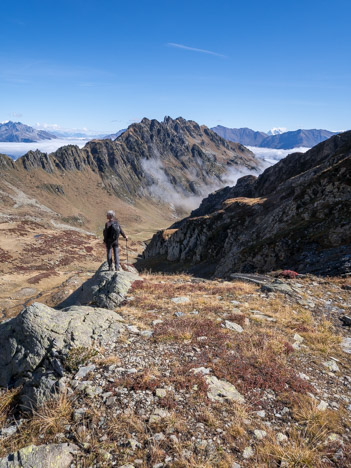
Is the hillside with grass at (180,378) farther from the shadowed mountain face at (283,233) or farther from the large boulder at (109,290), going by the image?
the shadowed mountain face at (283,233)

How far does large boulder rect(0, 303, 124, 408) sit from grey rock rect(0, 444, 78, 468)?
1811 mm

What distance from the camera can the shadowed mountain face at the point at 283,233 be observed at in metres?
28.4

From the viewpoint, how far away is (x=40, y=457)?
548 cm

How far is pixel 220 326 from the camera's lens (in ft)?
37.0

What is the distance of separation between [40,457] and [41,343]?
161 inches

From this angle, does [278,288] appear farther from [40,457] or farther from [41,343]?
[40,457]

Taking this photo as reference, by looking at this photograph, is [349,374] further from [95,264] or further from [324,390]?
[95,264]

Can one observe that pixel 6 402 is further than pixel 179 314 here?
No

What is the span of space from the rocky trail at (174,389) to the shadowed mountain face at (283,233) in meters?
14.3

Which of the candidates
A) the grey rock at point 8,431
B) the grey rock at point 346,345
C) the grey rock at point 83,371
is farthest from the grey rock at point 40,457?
the grey rock at point 346,345

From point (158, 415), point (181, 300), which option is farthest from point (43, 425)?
point (181, 300)

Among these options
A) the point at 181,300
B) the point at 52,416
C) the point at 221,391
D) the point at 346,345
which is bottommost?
the point at 346,345

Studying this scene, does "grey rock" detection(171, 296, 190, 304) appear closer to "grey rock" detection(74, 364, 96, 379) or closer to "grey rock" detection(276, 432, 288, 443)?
"grey rock" detection(74, 364, 96, 379)

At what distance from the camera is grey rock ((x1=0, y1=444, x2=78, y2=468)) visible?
213 inches
